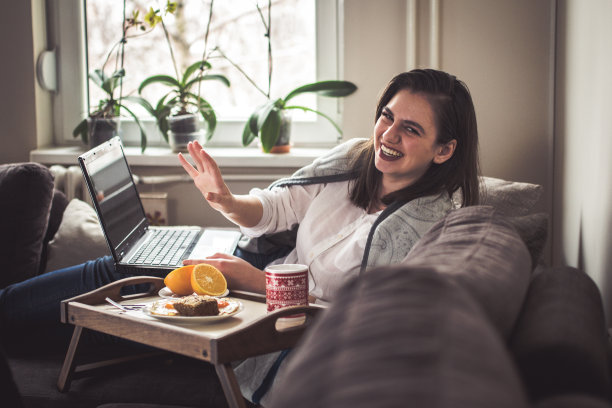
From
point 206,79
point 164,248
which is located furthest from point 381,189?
point 206,79

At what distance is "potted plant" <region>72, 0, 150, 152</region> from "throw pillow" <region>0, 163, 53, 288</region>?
0.64 meters

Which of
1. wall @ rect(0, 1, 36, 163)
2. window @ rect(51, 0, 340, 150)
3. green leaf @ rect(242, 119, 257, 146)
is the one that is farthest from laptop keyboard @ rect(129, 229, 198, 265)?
wall @ rect(0, 1, 36, 163)

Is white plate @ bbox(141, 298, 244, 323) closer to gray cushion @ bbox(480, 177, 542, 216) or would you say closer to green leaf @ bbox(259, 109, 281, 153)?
gray cushion @ bbox(480, 177, 542, 216)

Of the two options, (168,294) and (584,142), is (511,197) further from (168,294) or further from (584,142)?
(168,294)

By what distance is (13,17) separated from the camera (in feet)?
8.20

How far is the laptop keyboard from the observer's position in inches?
Result: 64.4

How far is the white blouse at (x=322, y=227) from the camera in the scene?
1.56 meters

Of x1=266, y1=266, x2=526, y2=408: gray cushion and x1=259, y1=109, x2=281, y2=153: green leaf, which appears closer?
x1=266, y1=266, x2=526, y2=408: gray cushion

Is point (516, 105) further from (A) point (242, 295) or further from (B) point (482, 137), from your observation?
(A) point (242, 295)

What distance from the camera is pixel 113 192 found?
1.73 m

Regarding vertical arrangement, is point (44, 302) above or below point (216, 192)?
below

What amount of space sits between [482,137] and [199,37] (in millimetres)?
1220

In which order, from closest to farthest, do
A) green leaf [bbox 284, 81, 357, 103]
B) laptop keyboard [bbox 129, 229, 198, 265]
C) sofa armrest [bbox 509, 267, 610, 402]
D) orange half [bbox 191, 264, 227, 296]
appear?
1. sofa armrest [bbox 509, 267, 610, 402]
2. orange half [bbox 191, 264, 227, 296]
3. laptop keyboard [bbox 129, 229, 198, 265]
4. green leaf [bbox 284, 81, 357, 103]

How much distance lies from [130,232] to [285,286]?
73 cm
